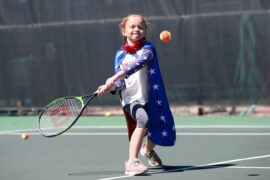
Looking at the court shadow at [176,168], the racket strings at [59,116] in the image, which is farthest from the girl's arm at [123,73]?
the court shadow at [176,168]

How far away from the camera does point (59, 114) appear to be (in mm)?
6461

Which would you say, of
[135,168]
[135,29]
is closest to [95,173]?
[135,168]

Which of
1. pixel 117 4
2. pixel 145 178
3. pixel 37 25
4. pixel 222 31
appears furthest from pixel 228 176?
pixel 37 25

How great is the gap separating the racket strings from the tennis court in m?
0.37

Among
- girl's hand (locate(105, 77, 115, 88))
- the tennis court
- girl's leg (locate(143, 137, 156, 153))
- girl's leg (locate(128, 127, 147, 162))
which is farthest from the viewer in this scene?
girl's leg (locate(143, 137, 156, 153))

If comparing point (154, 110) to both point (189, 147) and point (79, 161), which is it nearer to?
point (79, 161)

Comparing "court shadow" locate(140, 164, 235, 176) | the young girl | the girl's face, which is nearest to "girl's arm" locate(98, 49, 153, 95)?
the young girl

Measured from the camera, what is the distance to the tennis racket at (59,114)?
6406mm

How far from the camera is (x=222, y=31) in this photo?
12.3 m

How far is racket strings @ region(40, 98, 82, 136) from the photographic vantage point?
21.0 ft

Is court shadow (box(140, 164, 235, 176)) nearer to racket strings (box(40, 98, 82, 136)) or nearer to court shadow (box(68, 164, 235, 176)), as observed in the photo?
court shadow (box(68, 164, 235, 176))

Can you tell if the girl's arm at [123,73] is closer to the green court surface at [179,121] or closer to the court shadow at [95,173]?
the court shadow at [95,173]

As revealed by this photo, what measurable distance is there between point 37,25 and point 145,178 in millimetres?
7925

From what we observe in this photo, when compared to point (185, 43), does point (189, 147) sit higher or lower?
lower
